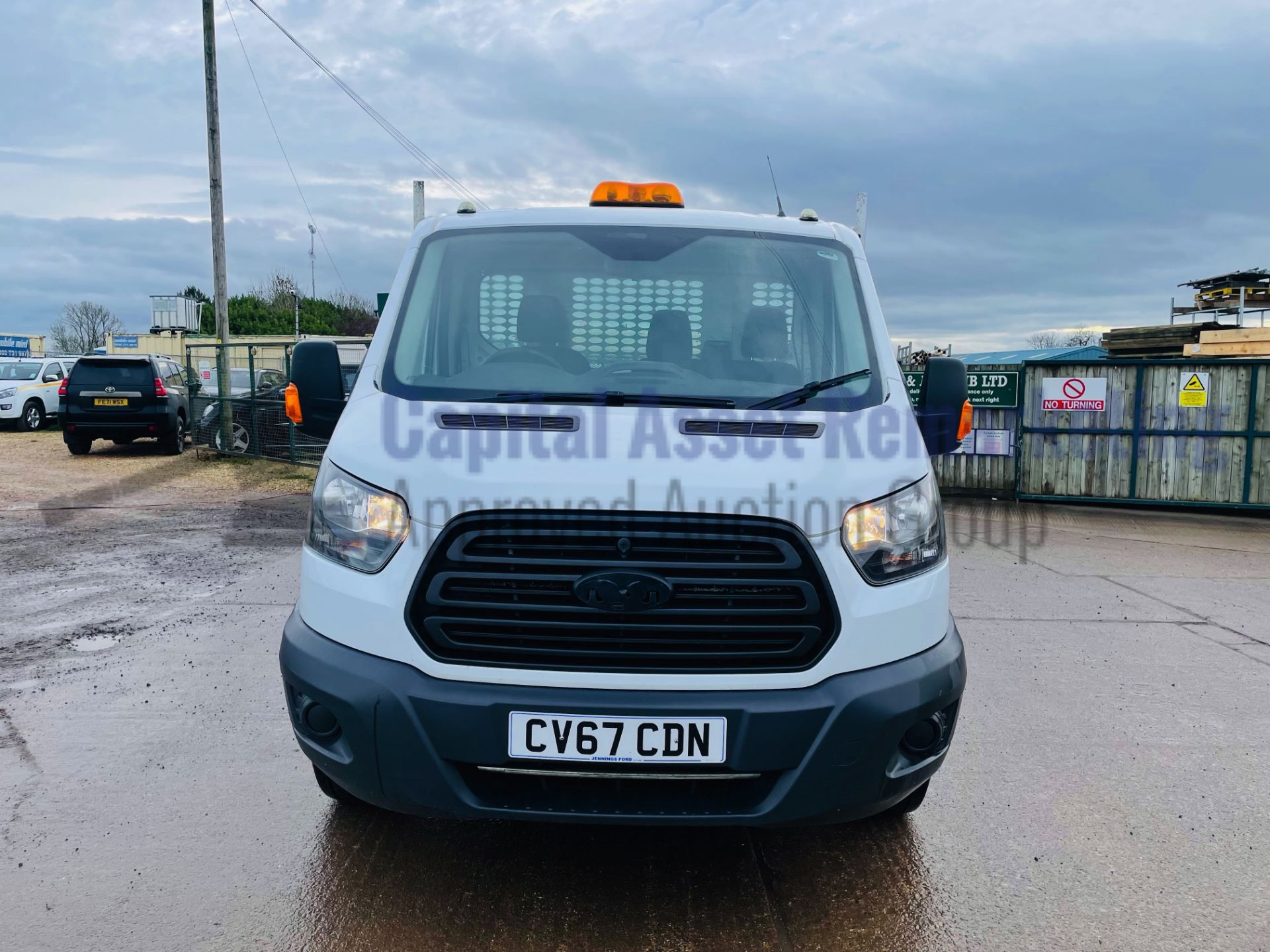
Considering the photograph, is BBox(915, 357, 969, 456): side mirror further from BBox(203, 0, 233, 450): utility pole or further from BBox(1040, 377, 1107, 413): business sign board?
BBox(203, 0, 233, 450): utility pole

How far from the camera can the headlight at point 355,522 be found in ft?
8.62

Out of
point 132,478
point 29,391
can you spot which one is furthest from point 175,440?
point 29,391

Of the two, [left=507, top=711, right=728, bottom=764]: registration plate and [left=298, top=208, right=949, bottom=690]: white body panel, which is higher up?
[left=298, top=208, right=949, bottom=690]: white body panel

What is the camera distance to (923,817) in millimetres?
3572

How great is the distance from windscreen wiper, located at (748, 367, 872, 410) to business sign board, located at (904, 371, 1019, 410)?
11.4 metres

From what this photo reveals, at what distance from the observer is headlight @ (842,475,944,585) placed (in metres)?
2.63

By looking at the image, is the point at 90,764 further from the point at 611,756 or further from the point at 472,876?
the point at 611,756

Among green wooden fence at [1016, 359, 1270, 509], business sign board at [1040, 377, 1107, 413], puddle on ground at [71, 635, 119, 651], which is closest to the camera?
puddle on ground at [71, 635, 119, 651]

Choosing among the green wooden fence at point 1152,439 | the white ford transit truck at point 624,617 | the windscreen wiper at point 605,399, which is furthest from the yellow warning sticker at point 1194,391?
the windscreen wiper at point 605,399

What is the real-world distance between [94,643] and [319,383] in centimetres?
333

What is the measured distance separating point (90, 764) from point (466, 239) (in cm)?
258

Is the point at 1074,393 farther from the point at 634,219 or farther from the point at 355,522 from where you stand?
the point at 355,522

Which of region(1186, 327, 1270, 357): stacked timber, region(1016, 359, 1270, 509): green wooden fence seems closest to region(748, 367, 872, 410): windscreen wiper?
region(1016, 359, 1270, 509): green wooden fence

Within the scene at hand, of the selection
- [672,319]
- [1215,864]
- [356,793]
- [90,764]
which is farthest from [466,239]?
[1215,864]
